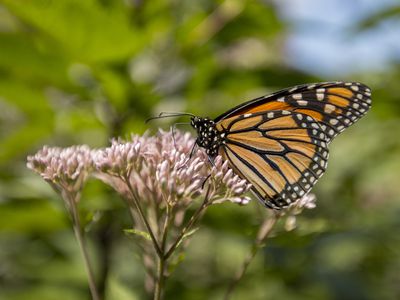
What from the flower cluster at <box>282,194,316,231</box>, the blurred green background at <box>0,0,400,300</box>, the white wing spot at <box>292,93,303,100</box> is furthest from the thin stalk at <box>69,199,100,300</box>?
the white wing spot at <box>292,93,303,100</box>

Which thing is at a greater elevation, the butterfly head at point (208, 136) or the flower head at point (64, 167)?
the butterfly head at point (208, 136)

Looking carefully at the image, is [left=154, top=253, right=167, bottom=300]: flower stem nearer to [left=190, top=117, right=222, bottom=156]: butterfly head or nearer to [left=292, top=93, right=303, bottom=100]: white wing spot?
[left=190, top=117, right=222, bottom=156]: butterfly head

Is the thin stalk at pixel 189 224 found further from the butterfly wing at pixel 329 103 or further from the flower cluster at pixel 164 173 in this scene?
the butterfly wing at pixel 329 103

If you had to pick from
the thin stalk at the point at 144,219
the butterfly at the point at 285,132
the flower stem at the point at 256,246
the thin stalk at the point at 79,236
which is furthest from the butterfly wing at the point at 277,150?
the thin stalk at the point at 79,236

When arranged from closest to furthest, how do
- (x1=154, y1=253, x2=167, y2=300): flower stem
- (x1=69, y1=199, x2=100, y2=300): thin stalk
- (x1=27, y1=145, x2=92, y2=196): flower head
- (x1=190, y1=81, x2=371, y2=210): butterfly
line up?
(x1=154, y1=253, x2=167, y2=300): flower stem
(x1=69, y1=199, x2=100, y2=300): thin stalk
(x1=27, y1=145, x2=92, y2=196): flower head
(x1=190, y1=81, x2=371, y2=210): butterfly

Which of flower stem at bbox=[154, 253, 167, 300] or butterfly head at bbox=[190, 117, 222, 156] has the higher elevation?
butterfly head at bbox=[190, 117, 222, 156]

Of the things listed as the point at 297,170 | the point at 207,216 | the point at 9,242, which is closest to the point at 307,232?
the point at 297,170

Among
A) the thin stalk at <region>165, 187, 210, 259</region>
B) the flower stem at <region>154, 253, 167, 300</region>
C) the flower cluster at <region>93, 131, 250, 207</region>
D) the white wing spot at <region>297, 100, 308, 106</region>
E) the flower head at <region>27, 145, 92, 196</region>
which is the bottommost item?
the flower stem at <region>154, 253, 167, 300</region>

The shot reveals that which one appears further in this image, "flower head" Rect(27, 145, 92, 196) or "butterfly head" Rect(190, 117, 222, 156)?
"butterfly head" Rect(190, 117, 222, 156)
